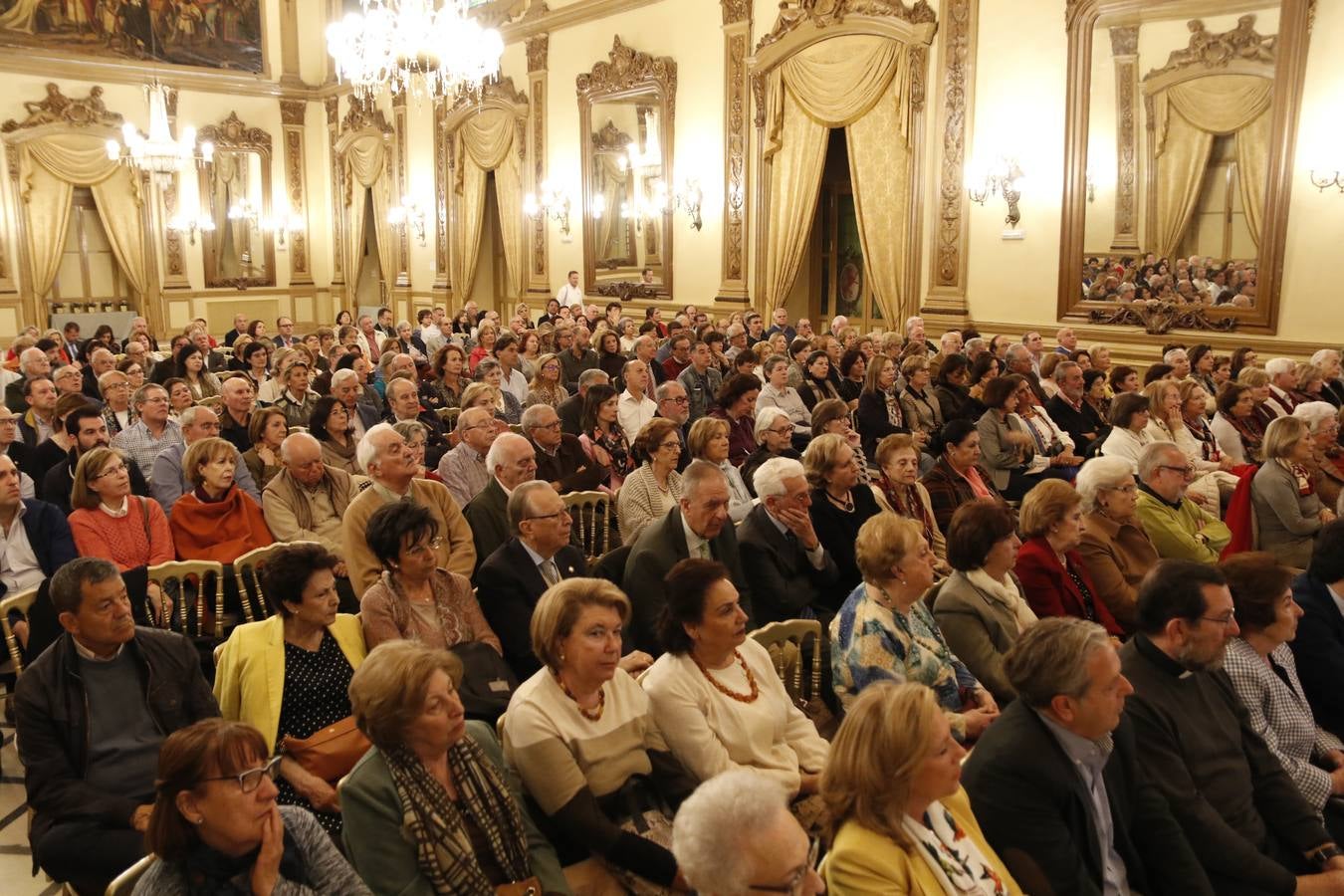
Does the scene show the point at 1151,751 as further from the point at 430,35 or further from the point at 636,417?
the point at 430,35

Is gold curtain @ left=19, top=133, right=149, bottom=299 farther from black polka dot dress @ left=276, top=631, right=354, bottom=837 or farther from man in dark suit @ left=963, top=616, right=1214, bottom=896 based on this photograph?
man in dark suit @ left=963, top=616, right=1214, bottom=896

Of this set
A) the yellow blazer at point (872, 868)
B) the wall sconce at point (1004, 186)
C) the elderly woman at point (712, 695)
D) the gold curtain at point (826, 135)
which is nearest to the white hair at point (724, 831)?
the yellow blazer at point (872, 868)

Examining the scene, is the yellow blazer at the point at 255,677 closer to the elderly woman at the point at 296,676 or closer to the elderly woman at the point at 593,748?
the elderly woman at the point at 296,676

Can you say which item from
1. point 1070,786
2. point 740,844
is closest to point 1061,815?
point 1070,786

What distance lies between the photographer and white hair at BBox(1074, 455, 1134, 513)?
4039mm

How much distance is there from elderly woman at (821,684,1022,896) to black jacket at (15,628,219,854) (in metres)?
1.77

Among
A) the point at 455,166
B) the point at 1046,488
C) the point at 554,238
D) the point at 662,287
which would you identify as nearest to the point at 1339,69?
the point at 1046,488

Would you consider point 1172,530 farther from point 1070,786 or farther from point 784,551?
point 1070,786

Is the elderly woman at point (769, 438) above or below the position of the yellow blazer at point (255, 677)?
above

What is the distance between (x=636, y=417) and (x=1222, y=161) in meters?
5.72

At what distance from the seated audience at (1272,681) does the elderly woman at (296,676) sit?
242 cm

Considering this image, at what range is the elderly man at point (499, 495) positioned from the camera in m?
4.34

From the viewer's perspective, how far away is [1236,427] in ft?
21.9

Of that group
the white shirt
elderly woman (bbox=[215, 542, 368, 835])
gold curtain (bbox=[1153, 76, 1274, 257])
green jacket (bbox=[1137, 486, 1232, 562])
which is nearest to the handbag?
elderly woman (bbox=[215, 542, 368, 835])
